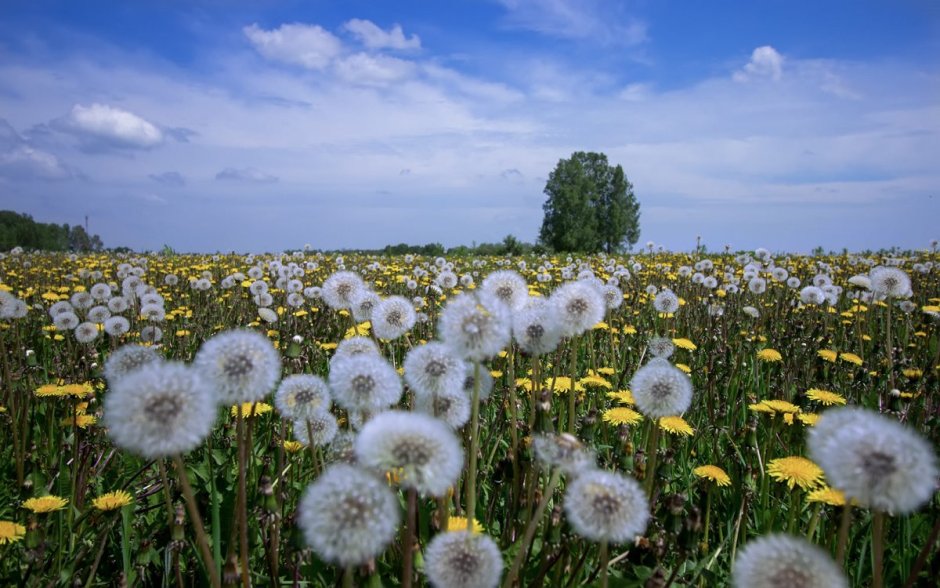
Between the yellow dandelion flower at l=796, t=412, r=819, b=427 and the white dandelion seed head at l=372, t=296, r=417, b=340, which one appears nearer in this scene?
the white dandelion seed head at l=372, t=296, r=417, b=340

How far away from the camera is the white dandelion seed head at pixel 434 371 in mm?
1688

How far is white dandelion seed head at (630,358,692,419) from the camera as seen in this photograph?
195 centimetres

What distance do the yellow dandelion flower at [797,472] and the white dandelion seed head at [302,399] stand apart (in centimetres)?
190

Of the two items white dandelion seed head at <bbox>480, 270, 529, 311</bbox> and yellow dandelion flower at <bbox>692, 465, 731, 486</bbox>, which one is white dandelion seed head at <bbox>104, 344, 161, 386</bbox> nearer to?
white dandelion seed head at <bbox>480, 270, 529, 311</bbox>

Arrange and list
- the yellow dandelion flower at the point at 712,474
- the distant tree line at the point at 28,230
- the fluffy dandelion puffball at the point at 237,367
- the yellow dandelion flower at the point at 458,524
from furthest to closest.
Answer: the distant tree line at the point at 28,230
the yellow dandelion flower at the point at 712,474
the yellow dandelion flower at the point at 458,524
the fluffy dandelion puffball at the point at 237,367

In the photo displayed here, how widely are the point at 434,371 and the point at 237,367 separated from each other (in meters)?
0.56

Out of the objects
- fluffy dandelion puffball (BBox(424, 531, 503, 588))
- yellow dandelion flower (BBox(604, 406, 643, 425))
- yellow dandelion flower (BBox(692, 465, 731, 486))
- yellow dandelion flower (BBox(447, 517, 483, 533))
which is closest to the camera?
fluffy dandelion puffball (BBox(424, 531, 503, 588))

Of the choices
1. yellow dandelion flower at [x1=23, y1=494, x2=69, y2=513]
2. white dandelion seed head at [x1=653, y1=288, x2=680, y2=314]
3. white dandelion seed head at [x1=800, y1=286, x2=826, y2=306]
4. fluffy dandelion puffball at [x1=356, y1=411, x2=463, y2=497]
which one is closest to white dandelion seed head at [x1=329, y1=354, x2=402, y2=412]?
fluffy dandelion puffball at [x1=356, y1=411, x2=463, y2=497]

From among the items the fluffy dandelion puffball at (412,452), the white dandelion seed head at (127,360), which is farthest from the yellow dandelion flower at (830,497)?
the white dandelion seed head at (127,360)

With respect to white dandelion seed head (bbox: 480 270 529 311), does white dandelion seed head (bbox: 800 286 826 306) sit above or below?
below

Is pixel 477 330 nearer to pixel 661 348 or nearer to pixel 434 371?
pixel 434 371

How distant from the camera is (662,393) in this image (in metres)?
1.96

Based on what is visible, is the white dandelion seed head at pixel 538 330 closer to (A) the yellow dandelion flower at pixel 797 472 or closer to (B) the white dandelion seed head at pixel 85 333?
(A) the yellow dandelion flower at pixel 797 472

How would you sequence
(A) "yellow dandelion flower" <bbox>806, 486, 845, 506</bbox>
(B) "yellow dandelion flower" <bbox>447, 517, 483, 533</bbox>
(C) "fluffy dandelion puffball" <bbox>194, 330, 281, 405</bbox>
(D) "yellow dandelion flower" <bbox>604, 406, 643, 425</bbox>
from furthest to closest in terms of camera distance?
(D) "yellow dandelion flower" <bbox>604, 406, 643, 425</bbox>
(A) "yellow dandelion flower" <bbox>806, 486, 845, 506</bbox>
(B) "yellow dandelion flower" <bbox>447, 517, 483, 533</bbox>
(C) "fluffy dandelion puffball" <bbox>194, 330, 281, 405</bbox>
